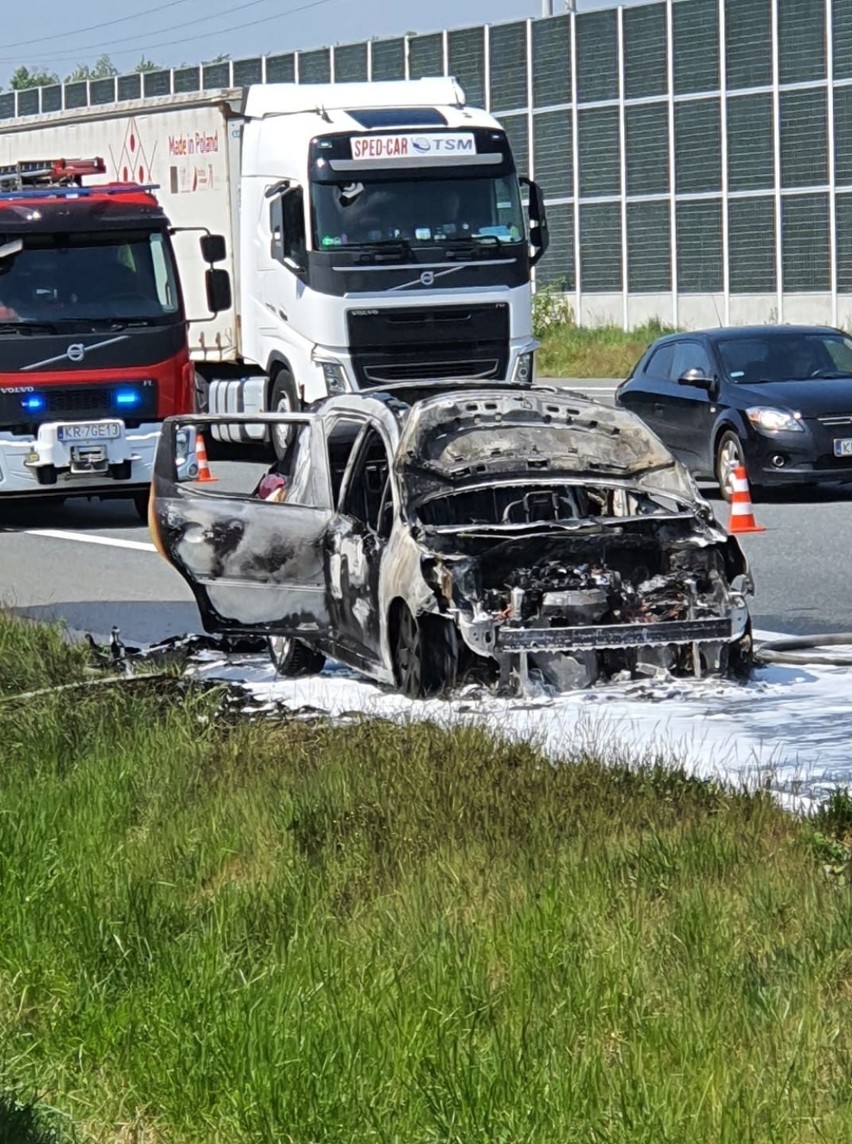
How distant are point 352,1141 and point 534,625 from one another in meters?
5.92

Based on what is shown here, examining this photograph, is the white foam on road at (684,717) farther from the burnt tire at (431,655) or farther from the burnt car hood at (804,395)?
the burnt car hood at (804,395)

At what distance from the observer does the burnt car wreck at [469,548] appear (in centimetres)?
1053

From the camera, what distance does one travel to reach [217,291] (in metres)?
22.4

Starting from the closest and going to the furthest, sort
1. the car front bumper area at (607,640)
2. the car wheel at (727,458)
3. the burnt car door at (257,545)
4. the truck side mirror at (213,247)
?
1. the car front bumper area at (607,640)
2. the burnt car door at (257,545)
3. the car wheel at (727,458)
4. the truck side mirror at (213,247)

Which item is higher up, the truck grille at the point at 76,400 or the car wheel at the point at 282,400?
the truck grille at the point at 76,400

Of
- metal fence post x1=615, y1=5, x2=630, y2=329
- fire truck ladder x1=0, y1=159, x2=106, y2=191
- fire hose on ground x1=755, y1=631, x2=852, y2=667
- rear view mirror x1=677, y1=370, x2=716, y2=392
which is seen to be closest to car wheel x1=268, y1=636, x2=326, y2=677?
fire hose on ground x1=755, y1=631, x2=852, y2=667

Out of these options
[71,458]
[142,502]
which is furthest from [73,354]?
[142,502]

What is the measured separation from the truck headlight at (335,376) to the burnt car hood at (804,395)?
443cm

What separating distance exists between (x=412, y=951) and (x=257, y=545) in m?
6.14

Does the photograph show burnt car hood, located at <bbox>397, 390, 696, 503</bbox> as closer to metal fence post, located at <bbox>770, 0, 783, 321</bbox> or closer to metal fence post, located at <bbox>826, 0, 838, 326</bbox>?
metal fence post, located at <bbox>826, 0, 838, 326</bbox>

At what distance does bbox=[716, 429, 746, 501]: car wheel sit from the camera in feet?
64.4

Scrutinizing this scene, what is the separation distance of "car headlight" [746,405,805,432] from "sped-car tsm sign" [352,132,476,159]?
15.0ft

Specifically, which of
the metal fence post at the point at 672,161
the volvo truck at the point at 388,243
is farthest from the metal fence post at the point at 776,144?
the volvo truck at the point at 388,243

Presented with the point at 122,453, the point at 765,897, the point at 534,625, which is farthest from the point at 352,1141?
the point at 122,453
